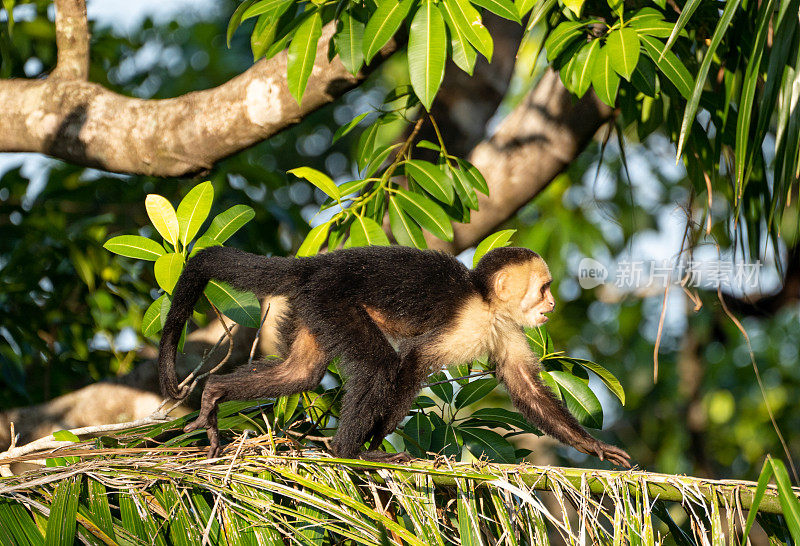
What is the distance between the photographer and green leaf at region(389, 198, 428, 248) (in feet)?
10.1

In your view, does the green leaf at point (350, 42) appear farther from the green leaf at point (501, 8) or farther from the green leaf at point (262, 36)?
the green leaf at point (501, 8)

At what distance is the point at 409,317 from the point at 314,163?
479 cm

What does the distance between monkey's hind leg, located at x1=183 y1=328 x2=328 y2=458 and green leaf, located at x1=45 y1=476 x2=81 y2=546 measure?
2.54ft

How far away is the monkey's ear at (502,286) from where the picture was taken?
2.91m

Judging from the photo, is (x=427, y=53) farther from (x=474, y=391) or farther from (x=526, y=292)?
(x=474, y=391)

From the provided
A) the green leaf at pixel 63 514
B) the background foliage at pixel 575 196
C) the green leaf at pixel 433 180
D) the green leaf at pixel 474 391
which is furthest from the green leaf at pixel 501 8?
the green leaf at pixel 63 514

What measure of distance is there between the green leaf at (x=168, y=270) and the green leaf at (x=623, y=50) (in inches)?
61.0

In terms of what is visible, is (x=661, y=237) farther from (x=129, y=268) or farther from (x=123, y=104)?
(x=123, y=104)

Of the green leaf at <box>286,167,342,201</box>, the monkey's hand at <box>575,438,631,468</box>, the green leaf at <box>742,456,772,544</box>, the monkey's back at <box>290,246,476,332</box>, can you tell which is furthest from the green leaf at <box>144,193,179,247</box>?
the green leaf at <box>742,456,772,544</box>

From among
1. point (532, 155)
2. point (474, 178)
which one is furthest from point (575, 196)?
point (474, 178)

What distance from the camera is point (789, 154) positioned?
2.32 metres

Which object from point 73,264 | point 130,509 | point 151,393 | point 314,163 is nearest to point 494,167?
point 151,393

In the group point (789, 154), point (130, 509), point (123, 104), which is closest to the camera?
point (130, 509)

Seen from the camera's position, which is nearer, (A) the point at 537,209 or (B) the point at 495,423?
(B) the point at 495,423
